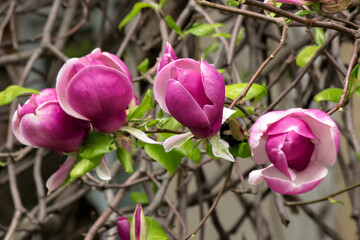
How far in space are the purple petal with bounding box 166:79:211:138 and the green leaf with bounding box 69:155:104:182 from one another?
10cm

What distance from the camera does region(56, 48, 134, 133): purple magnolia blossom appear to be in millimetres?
332

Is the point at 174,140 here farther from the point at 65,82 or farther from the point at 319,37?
the point at 319,37

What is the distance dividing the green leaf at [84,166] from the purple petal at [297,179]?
0.46 feet

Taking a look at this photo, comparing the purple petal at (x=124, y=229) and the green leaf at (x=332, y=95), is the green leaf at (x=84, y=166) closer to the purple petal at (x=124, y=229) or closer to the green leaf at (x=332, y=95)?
the purple petal at (x=124, y=229)

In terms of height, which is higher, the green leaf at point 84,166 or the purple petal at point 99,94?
the purple petal at point 99,94

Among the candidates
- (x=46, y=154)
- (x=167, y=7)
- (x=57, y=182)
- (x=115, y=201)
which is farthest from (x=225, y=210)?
(x=57, y=182)

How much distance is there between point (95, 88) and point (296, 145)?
0.15 metres

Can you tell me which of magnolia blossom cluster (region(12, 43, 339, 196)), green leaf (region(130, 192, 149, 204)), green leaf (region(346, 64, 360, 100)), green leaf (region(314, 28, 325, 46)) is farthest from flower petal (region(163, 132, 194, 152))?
green leaf (region(130, 192, 149, 204))

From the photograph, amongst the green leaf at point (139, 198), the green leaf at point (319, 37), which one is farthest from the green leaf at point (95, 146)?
the green leaf at point (139, 198)

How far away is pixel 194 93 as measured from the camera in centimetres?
31

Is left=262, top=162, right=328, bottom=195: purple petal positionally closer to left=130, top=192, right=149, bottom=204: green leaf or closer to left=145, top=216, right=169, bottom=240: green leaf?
left=145, top=216, right=169, bottom=240: green leaf

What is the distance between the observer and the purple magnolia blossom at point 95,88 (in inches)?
13.1

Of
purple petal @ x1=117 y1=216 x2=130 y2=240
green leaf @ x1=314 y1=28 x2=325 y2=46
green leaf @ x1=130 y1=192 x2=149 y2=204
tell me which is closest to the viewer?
purple petal @ x1=117 y1=216 x2=130 y2=240

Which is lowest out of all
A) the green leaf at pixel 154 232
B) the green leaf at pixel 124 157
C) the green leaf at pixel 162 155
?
the green leaf at pixel 154 232
